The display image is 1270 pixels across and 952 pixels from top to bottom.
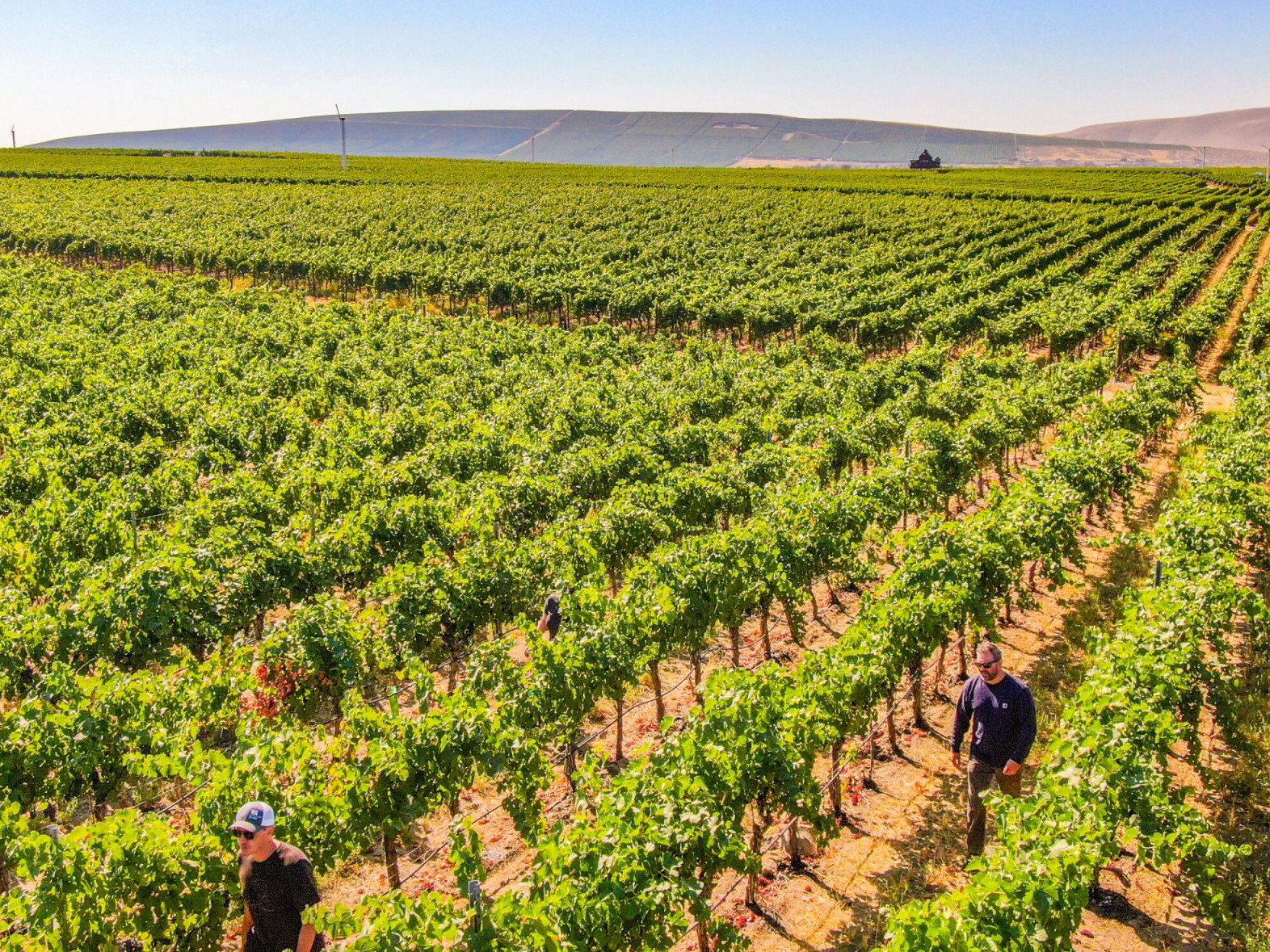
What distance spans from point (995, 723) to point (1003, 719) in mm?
77

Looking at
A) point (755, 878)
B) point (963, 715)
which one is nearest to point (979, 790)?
point (963, 715)

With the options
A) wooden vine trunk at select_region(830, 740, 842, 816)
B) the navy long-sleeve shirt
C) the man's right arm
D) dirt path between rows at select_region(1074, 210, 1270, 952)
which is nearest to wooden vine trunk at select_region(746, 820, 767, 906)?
wooden vine trunk at select_region(830, 740, 842, 816)

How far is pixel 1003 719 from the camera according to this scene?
7504 mm

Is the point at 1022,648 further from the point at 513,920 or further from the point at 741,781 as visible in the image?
the point at 513,920

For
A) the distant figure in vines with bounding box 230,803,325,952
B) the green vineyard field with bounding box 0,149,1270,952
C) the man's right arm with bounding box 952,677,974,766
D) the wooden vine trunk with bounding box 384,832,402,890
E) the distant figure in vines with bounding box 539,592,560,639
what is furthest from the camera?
the distant figure in vines with bounding box 539,592,560,639

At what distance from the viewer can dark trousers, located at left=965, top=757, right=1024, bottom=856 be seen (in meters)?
7.82

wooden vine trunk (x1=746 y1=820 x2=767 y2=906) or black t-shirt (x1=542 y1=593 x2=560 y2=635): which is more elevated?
black t-shirt (x1=542 y1=593 x2=560 y2=635)

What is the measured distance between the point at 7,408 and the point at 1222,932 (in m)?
23.5

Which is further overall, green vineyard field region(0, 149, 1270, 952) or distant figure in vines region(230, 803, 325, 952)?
green vineyard field region(0, 149, 1270, 952)

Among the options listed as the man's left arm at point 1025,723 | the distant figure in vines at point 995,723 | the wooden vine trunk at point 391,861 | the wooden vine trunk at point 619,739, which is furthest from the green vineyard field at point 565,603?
the distant figure in vines at point 995,723

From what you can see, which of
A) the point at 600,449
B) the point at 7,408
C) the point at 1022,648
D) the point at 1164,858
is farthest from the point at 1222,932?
the point at 7,408

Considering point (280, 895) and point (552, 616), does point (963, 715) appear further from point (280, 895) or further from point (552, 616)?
point (280, 895)

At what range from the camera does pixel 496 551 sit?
12102 millimetres

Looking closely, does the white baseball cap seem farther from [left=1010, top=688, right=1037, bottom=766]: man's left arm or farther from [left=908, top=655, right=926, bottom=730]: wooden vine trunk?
[left=908, top=655, right=926, bottom=730]: wooden vine trunk
